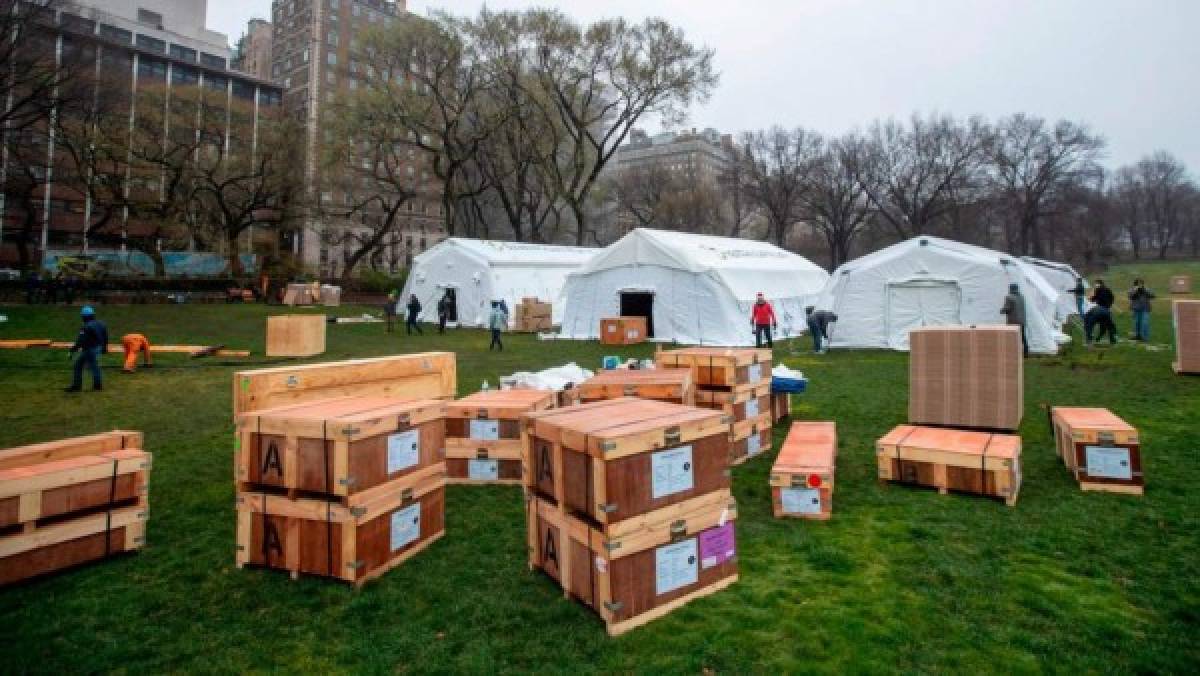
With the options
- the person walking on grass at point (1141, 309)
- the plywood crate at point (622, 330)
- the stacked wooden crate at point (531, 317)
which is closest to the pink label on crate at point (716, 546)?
the plywood crate at point (622, 330)

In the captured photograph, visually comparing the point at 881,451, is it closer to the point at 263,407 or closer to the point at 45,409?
the point at 263,407

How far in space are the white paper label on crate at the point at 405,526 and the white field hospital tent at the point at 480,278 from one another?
2469 cm

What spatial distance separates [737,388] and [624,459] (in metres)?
4.13

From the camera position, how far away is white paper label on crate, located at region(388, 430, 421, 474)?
492 cm

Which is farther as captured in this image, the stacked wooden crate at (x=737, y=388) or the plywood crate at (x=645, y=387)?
the stacked wooden crate at (x=737, y=388)

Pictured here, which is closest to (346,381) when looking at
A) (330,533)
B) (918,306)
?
(330,533)

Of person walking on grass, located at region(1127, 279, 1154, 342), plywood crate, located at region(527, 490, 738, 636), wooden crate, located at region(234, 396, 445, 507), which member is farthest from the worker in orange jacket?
person walking on grass, located at region(1127, 279, 1154, 342)

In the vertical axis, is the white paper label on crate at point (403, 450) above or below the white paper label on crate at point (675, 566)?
above

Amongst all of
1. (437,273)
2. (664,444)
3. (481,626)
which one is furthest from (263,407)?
(437,273)

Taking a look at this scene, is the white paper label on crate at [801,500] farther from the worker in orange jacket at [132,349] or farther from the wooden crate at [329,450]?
the worker in orange jacket at [132,349]

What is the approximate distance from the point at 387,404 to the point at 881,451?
17.1 feet

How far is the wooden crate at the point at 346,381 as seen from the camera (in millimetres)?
6320

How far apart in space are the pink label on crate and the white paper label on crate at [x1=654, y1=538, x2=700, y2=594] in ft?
0.29

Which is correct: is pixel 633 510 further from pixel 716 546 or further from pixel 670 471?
pixel 716 546
